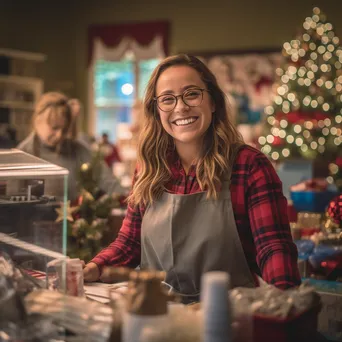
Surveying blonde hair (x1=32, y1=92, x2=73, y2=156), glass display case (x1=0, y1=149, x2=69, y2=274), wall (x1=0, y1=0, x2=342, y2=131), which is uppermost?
wall (x1=0, y1=0, x2=342, y2=131)

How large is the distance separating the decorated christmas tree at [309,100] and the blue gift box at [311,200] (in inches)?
128

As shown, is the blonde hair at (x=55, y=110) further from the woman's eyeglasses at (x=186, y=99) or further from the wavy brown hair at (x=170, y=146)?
the woman's eyeglasses at (x=186, y=99)

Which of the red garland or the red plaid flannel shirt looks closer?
the red plaid flannel shirt

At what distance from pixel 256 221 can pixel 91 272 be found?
1.81ft

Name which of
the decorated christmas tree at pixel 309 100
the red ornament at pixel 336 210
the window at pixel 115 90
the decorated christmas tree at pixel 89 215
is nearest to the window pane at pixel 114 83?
the window at pixel 115 90

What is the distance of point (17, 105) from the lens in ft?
37.0

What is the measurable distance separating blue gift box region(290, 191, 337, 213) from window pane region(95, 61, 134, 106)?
7.95 metres

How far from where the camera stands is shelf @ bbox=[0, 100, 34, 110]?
11.1 m

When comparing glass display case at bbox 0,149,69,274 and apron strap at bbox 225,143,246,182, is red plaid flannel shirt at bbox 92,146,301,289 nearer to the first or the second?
apron strap at bbox 225,143,246,182

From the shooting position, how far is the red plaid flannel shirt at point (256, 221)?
1.93 m

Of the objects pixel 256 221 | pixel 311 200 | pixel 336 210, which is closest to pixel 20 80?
pixel 311 200

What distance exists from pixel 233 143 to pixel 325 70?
5728 millimetres

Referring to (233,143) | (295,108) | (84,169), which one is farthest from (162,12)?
(233,143)

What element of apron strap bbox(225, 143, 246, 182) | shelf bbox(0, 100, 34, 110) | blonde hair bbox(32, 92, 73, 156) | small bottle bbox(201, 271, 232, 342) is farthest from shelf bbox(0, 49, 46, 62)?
small bottle bbox(201, 271, 232, 342)
